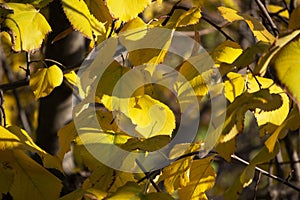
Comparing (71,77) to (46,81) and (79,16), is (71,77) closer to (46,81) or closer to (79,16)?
(46,81)

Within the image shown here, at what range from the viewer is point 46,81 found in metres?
1.08

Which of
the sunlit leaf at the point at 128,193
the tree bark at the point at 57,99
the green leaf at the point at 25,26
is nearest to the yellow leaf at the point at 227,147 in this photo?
the sunlit leaf at the point at 128,193

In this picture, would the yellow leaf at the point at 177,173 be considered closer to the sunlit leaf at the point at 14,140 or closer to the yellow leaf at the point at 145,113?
the yellow leaf at the point at 145,113

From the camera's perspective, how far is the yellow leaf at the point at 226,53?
101cm

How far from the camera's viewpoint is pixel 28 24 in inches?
37.3

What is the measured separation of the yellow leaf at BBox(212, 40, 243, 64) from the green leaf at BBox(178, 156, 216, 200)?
0.17 meters

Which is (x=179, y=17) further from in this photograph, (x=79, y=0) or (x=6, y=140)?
(x=6, y=140)

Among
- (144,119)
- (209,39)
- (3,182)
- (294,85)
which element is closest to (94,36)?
(144,119)

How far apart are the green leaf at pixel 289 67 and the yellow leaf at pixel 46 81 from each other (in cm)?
49

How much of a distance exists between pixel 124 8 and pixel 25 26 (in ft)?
0.57

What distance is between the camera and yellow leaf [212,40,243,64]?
1.01 meters

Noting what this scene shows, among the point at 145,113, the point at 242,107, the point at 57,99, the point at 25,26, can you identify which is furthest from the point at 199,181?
the point at 57,99

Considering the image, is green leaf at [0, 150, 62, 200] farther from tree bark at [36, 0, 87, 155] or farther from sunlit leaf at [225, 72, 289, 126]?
tree bark at [36, 0, 87, 155]

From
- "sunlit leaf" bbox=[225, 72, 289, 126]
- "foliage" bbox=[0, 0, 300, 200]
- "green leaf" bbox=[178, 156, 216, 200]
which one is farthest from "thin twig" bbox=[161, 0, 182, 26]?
"green leaf" bbox=[178, 156, 216, 200]
